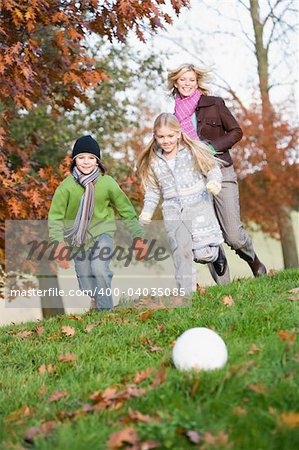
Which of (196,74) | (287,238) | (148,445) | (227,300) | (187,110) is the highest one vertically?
(196,74)

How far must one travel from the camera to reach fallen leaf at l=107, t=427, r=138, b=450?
322 centimetres

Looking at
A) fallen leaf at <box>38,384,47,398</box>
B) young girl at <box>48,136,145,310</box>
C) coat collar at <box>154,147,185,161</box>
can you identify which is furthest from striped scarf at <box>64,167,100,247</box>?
fallen leaf at <box>38,384,47,398</box>

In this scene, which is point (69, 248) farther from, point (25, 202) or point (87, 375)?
point (87, 375)

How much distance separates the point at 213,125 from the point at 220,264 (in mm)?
1498

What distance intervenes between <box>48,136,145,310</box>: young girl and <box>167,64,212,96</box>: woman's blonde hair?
1.03 metres

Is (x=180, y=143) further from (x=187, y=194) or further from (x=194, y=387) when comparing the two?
(x=194, y=387)

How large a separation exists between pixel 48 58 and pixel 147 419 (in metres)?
7.08

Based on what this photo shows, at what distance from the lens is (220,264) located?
7609 millimetres

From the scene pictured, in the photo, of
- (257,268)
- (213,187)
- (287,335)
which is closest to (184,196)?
(213,187)

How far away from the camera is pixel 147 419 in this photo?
343 centimetres

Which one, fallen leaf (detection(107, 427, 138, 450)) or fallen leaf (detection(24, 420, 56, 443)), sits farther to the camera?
fallen leaf (detection(24, 420, 56, 443))

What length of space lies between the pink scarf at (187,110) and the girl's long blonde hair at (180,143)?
399 mm

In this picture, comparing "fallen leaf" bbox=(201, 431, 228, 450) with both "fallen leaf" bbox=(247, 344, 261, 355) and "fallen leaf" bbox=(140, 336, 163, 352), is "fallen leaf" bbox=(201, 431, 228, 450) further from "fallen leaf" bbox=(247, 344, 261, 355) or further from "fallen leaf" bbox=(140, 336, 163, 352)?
"fallen leaf" bbox=(140, 336, 163, 352)

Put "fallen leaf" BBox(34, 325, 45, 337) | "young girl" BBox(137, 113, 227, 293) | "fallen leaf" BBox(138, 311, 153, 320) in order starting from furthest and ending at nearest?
"young girl" BBox(137, 113, 227, 293)
"fallen leaf" BBox(34, 325, 45, 337)
"fallen leaf" BBox(138, 311, 153, 320)
